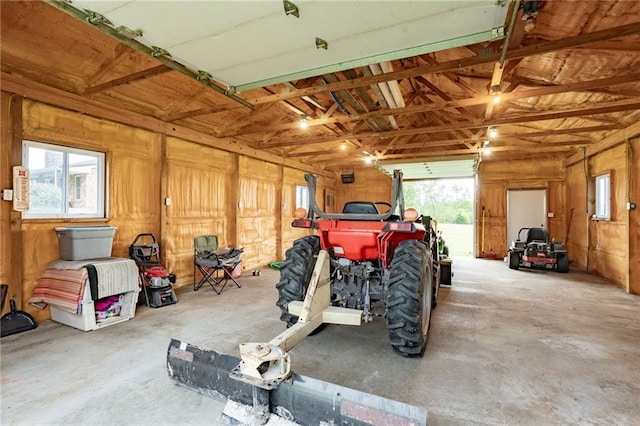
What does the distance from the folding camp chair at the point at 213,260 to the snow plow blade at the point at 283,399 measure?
2.88 meters

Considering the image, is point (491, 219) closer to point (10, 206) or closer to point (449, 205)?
point (10, 206)

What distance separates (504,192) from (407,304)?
8400 mm

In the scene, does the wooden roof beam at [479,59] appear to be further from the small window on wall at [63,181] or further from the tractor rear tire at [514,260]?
the tractor rear tire at [514,260]

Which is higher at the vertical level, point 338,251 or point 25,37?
point 25,37

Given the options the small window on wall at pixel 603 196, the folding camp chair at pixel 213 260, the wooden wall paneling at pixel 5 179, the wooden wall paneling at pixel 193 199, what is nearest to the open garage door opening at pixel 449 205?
the small window on wall at pixel 603 196

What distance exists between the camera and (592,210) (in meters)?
6.83

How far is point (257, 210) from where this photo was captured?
7.25 meters

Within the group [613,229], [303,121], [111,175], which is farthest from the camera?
[613,229]

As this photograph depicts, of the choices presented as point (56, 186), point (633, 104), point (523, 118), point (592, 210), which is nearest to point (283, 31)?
point (56, 186)

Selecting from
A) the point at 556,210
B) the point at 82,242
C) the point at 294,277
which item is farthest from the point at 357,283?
the point at 556,210

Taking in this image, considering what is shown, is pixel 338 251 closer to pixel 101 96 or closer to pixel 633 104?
pixel 101 96

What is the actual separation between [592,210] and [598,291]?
266 cm

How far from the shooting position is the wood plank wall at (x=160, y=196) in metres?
3.35

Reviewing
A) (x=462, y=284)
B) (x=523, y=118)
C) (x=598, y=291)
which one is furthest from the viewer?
(x=462, y=284)
